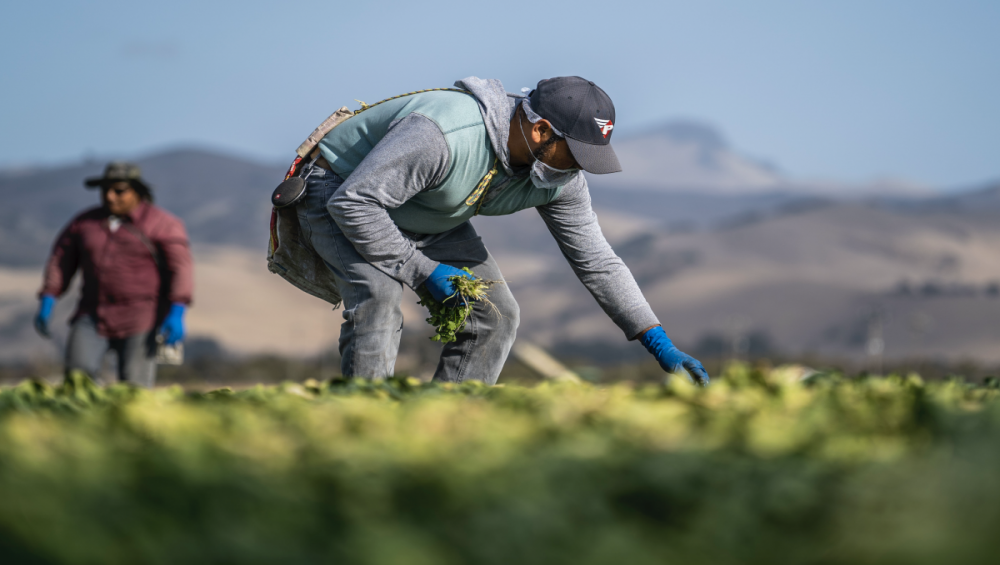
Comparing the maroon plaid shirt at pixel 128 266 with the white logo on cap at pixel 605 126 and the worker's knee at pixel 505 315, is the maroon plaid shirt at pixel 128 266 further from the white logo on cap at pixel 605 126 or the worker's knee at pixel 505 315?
the white logo on cap at pixel 605 126

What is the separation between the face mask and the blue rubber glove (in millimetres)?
5319

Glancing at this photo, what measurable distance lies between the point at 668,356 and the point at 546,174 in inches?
36.1

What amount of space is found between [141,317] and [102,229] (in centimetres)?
75

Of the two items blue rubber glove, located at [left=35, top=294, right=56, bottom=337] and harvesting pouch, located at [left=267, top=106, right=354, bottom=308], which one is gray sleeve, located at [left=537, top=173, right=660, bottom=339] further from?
blue rubber glove, located at [left=35, top=294, right=56, bottom=337]

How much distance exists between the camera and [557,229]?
4.51 metres

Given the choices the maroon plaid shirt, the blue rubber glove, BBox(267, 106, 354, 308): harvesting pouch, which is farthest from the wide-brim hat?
BBox(267, 106, 354, 308): harvesting pouch

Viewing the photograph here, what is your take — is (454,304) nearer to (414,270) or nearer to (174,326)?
(414,270)

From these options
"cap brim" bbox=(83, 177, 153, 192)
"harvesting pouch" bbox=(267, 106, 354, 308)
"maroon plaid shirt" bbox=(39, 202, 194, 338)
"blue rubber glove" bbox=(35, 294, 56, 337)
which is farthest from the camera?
"blue rubber glove" bbox=(35, 294, 56, 337)

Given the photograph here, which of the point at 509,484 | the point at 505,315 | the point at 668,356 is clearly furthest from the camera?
the point at 505,315

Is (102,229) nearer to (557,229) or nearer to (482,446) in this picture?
(557,229)

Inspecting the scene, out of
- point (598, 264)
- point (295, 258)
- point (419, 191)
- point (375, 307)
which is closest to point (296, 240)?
point (295, 258)

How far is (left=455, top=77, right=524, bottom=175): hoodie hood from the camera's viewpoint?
393 cm

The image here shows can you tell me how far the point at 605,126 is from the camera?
3912 millimetres

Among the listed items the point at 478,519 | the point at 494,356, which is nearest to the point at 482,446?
the point at 478,519
